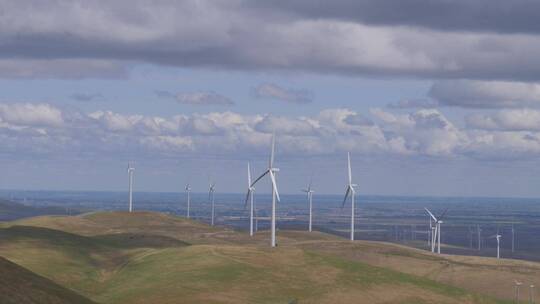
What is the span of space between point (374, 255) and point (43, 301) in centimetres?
11622

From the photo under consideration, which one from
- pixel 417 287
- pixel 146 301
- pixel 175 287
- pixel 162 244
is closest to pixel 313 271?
pixel 417 287

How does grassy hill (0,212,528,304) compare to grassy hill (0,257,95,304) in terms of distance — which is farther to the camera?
grassy hill (0,212,528,304)

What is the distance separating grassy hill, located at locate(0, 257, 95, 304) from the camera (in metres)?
79.9

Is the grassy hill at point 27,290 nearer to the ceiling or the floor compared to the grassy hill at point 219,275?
nearer to the ceiling

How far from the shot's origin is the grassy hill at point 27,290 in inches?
3145

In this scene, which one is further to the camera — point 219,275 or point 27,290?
point 219,275

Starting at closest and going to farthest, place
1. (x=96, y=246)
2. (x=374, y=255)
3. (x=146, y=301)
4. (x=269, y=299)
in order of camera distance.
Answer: (x=146, y=301)
(x=269, y=299)
(x=96, y=246)
(x=374, y=255)

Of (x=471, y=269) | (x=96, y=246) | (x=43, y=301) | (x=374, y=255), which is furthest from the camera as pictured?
(x=374, y=255)

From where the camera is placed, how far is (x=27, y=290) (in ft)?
274

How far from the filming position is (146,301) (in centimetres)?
10669

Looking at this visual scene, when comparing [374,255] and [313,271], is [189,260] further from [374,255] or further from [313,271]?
[374,255]

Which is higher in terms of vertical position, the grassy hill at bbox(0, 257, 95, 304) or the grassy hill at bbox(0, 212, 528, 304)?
the grassy hill at bbox(0, 257, 95, 304)

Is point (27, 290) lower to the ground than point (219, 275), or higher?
higher

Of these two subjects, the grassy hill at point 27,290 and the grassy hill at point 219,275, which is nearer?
the grassy hill at point 27,290
